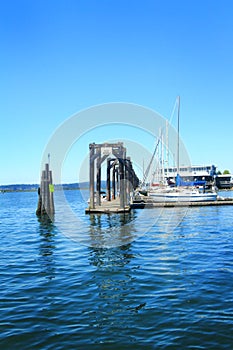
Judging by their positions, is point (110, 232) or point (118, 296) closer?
point (118, 296)

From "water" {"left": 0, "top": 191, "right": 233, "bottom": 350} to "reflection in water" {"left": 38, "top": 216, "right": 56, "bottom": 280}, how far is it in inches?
1.6

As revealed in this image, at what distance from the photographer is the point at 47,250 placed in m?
15.8

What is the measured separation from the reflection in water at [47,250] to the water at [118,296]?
0.04 metres

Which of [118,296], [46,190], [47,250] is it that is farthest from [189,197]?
[118,296]

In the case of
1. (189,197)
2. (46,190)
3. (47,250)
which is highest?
(46,190)

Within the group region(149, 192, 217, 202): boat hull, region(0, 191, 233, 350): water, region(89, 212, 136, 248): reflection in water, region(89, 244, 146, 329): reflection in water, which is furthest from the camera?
→ region(149, 192, 217, 202): boat hull

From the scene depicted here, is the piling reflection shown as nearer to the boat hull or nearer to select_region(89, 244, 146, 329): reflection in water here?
select_region(89, 244, 146, 329): reflection in water

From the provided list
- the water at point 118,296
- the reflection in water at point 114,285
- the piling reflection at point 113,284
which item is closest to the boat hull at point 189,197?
the water at point 118,296

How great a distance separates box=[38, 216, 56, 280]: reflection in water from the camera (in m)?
11.8

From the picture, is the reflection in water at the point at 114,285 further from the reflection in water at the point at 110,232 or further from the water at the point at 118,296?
the reflection in water at the point at 110,232

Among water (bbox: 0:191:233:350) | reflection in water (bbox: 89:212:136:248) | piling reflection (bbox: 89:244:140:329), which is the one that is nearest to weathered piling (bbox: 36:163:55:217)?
reflection in water (bbox: 89:212:136:248)

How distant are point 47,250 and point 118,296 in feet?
24.5

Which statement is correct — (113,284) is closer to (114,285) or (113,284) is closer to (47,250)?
(114,285)

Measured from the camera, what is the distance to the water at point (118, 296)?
6.61 m
